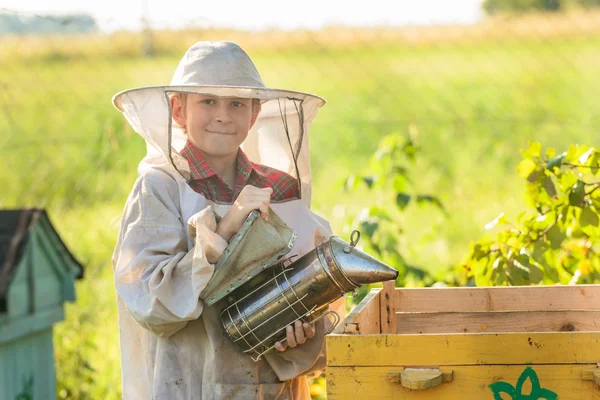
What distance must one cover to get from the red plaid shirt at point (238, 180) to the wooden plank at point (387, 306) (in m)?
0.37

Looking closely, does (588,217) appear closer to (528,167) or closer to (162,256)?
(528,167)

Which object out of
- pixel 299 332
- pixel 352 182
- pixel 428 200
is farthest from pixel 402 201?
pixel 299 332

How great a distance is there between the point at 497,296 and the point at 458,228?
4.14 metres

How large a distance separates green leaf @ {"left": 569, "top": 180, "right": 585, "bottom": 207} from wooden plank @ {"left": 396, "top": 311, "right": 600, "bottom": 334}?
0.49 metres

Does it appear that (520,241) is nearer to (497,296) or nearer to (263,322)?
(497,296)

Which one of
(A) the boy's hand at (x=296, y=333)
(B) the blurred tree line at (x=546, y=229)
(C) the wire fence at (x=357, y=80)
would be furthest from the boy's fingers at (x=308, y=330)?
(C) the wire fence at (x=357, y=80)

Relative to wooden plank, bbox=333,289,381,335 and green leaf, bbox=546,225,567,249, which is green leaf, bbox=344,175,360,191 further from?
wooden plank, bbox=333,289,381,335

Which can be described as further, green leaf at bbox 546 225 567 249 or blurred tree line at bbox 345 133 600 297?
green leaf at bbox 546 225 567 249

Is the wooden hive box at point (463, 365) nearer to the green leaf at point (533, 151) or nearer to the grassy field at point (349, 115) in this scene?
the green leaf at point (533, 151)

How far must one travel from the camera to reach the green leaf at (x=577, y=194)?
271cm

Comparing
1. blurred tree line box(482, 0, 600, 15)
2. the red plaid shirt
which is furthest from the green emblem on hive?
blurred tree line box(482, 0, 600, 15)

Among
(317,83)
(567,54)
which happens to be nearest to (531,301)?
(317,83)

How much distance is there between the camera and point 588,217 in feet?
8.98

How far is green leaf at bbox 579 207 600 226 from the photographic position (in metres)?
2.73
